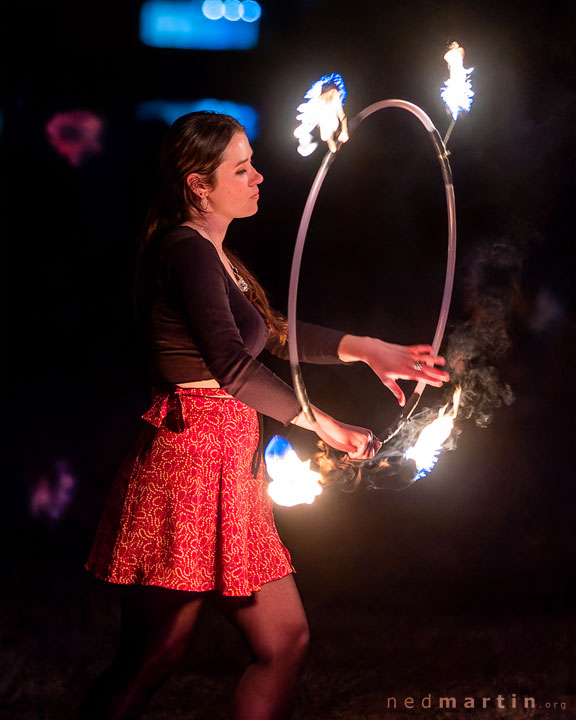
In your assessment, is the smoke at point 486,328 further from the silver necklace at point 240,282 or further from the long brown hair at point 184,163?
the long brown hair at point 184,163

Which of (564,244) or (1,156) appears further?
(564,244)

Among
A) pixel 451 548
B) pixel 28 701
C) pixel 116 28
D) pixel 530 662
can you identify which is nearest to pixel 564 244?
pixel 451 548

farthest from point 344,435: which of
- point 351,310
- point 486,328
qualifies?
point 486,328

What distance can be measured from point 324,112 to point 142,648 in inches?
47.4

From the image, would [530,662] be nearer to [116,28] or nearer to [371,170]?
[371,170]

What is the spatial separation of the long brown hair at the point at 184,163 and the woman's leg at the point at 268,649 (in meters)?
0.81

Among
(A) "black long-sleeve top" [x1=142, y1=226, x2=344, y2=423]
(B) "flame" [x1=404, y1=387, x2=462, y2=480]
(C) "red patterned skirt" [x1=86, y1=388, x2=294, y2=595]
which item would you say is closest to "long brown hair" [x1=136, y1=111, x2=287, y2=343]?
(A) "black long-sleeve top" [x1=142, y1=226, x2=344, y2=423]

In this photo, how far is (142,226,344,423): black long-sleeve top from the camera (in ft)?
5.47

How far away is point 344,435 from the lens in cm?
171

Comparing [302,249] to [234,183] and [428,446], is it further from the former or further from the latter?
[428,446]

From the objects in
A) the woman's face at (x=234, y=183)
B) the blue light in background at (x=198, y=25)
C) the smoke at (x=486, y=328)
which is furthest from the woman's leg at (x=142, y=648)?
the blue light in background at (x=198, y=25)

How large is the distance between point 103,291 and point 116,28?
91 cm

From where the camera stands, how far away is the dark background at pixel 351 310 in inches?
113

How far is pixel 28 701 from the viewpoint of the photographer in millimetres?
2736
